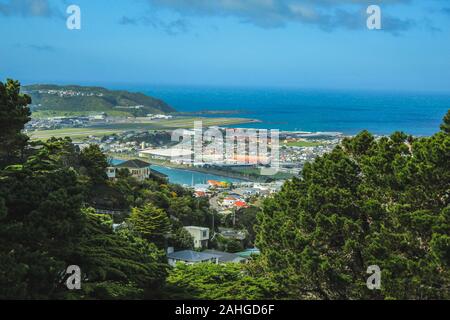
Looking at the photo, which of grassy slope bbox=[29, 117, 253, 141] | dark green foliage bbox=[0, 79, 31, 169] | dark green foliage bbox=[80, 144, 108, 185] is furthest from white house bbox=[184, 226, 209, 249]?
grassy slope bbox=[29, 117, 253, 141]

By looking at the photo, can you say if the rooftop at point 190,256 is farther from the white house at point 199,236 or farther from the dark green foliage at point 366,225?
the dark green foliage at point 366,225

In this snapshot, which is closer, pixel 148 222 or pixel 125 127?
pixel 148 222

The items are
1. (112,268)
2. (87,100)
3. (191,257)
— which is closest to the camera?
(112,268)

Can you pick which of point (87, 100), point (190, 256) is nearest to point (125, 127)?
point (87, 100)

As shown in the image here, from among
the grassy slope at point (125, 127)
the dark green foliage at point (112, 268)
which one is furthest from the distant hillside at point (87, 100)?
the dark green foliage at point (112, 268)

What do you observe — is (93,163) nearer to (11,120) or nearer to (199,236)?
(199,236)

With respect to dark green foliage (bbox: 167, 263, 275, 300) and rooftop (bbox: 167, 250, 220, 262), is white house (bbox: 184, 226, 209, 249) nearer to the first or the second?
rooftop (bbox: 167, 250, 220, 262)
